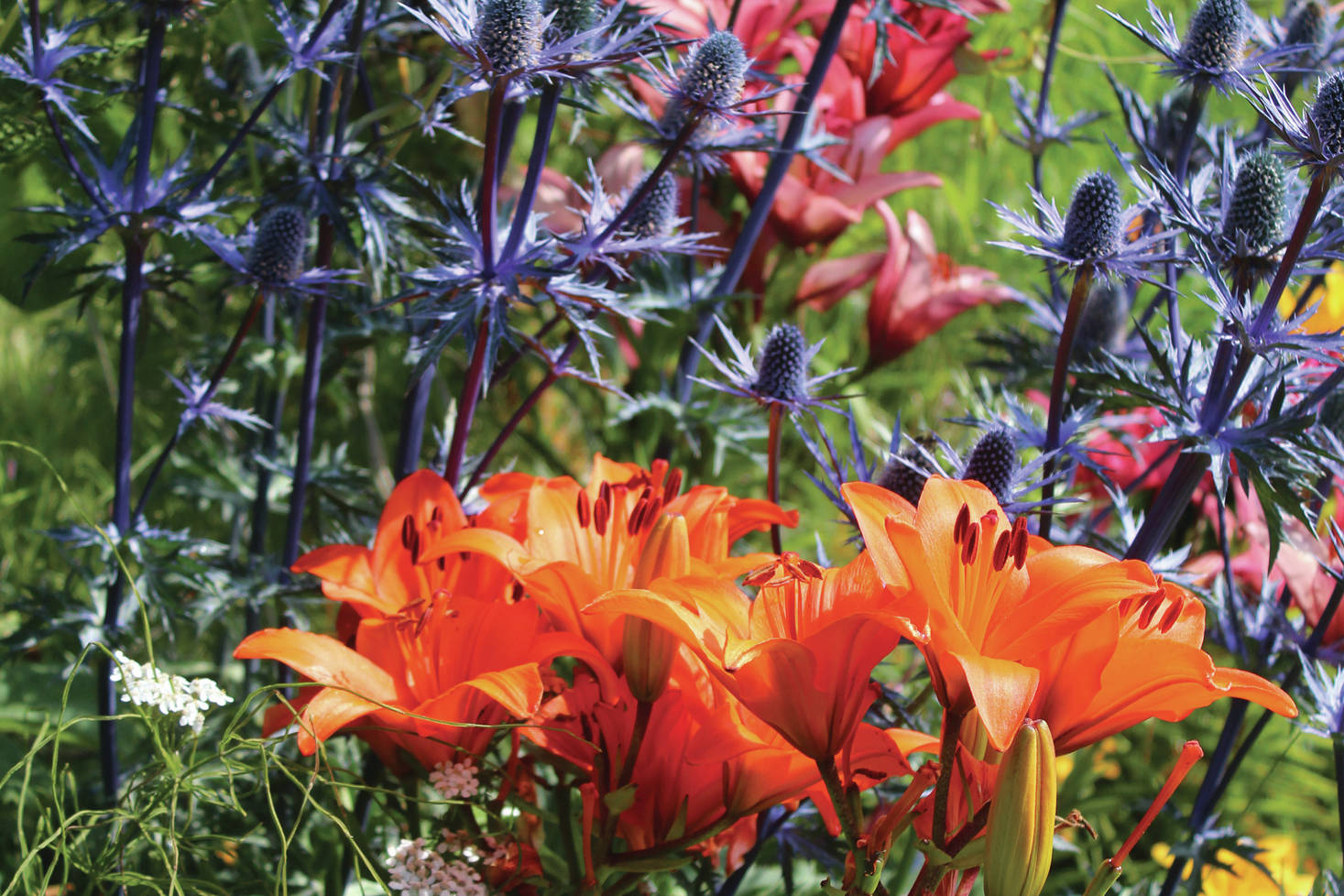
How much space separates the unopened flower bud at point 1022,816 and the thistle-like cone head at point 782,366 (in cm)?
37

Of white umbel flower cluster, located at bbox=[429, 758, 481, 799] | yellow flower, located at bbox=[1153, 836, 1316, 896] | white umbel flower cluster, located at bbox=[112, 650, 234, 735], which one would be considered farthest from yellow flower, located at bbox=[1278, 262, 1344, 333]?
white umbel flower cluster, located at bbox=[112, 650, 234, 735]

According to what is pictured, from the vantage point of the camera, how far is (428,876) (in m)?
0.69

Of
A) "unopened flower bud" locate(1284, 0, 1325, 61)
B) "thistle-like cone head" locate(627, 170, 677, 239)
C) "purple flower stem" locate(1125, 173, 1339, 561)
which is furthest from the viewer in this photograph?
"unopened flower bud" locate(1284, 0, 1325, 61)

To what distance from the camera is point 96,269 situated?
3.08 ft

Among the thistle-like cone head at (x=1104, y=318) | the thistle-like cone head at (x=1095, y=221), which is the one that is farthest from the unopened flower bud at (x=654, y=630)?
the thistle-like cone head at (x=1104, y=318)

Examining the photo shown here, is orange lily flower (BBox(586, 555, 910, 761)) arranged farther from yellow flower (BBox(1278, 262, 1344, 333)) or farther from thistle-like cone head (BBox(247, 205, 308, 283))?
yellow flower (BBox(1278, 262, 1344, 333))

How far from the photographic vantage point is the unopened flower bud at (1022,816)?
Result: 0.51 m

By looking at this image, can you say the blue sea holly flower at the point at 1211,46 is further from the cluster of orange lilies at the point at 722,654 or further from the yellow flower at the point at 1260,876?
the yellow flower at the point at 1260,876

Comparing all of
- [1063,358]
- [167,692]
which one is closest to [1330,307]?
[1063,358]

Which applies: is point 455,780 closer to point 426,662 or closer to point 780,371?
point 426,662

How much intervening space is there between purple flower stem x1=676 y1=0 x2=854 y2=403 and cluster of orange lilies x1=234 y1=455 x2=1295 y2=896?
329 mm

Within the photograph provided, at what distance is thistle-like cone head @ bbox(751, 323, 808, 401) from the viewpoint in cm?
84

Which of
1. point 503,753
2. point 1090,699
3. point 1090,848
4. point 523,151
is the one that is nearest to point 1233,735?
point 1090,699

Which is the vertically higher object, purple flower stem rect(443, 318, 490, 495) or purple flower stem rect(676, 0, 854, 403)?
purple flower stem rect(676, 0, 854, 403)
